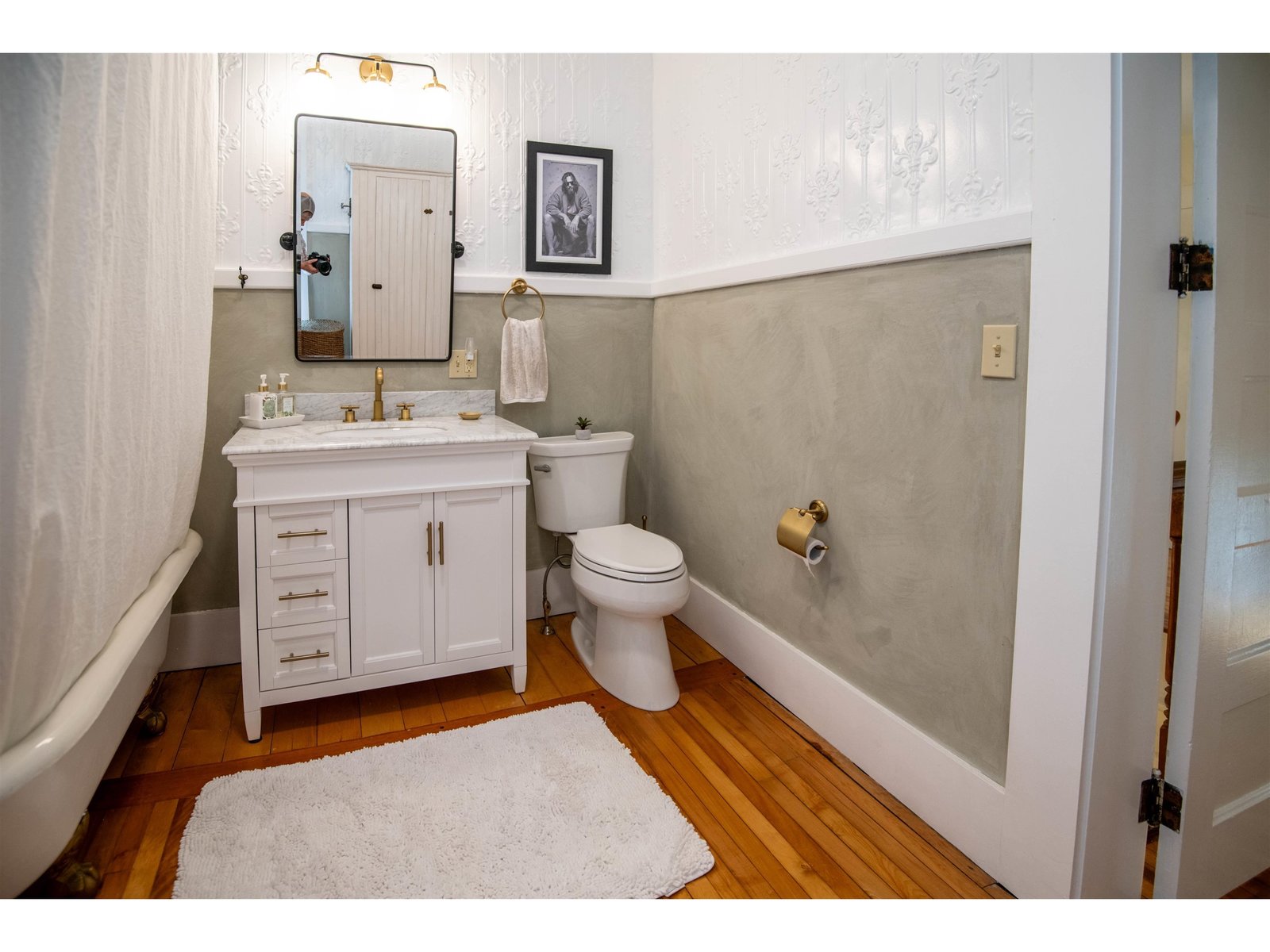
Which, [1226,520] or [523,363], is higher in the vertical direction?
[523,363]

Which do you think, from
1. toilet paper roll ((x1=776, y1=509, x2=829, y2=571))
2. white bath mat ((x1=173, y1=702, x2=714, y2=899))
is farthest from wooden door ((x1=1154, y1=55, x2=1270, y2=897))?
white bath mat ((x1=173, y1=702, x2=714, y2=899))

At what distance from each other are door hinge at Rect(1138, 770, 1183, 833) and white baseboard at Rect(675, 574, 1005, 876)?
24 cm

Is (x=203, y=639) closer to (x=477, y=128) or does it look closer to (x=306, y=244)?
(x=306, y=244)

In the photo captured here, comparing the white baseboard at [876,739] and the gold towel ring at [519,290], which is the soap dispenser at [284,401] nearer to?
the gold towel ring at [519,290]

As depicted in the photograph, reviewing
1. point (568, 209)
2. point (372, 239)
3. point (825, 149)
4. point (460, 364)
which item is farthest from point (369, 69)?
point (825, 149)

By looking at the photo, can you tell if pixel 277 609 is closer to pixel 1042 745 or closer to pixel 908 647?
pixel 908 647

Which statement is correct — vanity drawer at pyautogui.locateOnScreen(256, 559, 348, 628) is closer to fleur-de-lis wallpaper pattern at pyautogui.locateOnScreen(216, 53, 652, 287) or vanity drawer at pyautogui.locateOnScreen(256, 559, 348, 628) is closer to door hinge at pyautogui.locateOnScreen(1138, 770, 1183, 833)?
fleur-de-lis wallpaper pattern at pyautogui.locateOnScreen(216, 53, 652, 287)

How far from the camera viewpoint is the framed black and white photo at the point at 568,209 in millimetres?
2637

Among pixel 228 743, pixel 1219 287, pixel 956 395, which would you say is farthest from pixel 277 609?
pixel 1219 287

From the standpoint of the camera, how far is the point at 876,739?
1.80m

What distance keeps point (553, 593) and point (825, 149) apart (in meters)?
1.81

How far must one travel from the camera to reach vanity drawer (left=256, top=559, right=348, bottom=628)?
6.31 ft

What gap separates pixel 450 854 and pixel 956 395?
1416 millimetres
